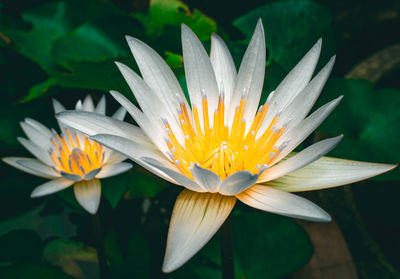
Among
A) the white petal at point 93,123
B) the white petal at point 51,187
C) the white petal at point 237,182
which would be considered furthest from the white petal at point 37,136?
the white petal at point 237,182

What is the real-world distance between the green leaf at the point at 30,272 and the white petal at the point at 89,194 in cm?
28

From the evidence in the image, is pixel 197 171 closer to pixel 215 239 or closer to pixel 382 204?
pixel 215 239

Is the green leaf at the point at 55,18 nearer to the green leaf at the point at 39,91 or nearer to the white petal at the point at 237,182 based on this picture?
the green leaf at the point at 39,91

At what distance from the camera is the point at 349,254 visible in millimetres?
1448

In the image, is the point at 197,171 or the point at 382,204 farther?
the point at 382,204

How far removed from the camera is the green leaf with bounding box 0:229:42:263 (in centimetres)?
154

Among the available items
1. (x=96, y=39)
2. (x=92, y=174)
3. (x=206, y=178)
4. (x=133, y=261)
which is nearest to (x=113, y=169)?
(x=92, y=174)

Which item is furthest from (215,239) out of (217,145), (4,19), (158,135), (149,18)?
(4,19)

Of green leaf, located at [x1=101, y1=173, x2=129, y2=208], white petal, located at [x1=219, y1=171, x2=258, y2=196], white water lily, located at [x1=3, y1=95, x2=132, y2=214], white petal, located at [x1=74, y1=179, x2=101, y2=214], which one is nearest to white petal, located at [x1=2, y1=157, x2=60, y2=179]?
white water lily, located at [x1=3, y1=95, x2=132, y2=214]

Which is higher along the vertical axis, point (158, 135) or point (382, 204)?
point (158, 135)

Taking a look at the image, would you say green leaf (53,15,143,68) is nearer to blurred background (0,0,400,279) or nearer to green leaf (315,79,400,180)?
blurred background (0,0,400,279)

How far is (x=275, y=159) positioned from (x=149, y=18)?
152 cm

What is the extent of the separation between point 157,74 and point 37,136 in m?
0.81

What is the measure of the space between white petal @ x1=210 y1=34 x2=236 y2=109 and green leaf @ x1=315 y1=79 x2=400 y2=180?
1.63 ft
